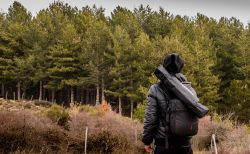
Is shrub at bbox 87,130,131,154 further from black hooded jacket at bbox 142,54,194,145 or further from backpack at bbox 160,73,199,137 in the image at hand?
backpack at bbox 160,73,199,137

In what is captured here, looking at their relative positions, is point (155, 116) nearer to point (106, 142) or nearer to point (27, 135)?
point (27, 135)

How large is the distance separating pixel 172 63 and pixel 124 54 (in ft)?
147

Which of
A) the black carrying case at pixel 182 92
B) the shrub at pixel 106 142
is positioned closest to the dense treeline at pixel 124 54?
the shrub at pixel 106 142

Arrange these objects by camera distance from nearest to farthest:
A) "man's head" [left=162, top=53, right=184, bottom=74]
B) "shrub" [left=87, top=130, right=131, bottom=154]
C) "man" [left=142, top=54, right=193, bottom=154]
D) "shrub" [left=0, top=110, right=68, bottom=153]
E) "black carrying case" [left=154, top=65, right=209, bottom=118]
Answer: "black carrying case" [left=154, top=65, right=209, bottom=118] → "man" [left=142, top=54, right=193, bottom=154] → "man's head" [left=162, top=53, right=184, bottom=74] → "shrub" [left=0, top=110, right=68, bottom=153] → "shrub" [left=87, top=130, right=131, bottom=154]

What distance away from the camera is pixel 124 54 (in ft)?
165

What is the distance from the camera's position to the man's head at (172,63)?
210 inches

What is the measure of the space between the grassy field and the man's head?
7578mm

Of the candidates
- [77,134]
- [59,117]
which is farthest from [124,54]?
[77,134]

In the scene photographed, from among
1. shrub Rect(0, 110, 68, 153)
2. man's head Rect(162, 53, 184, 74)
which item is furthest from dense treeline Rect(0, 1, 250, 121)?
man's head Rect(162, 53, 184, 74)

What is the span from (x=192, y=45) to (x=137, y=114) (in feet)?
62.5

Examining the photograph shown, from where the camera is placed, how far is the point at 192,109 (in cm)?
501

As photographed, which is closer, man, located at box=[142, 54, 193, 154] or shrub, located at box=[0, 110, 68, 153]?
man, located at box=[142, 54, 193, 154]

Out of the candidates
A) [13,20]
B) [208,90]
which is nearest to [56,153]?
[208,90]

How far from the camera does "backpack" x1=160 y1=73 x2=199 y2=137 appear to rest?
5000 mm
